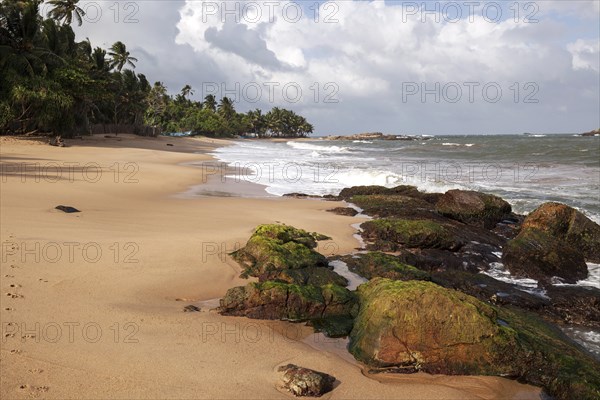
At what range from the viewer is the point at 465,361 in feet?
15.9

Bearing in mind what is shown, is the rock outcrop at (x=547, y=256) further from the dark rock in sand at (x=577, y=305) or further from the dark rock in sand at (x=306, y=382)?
the dark rock in sand at (x=306, y=382)

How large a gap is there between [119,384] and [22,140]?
120ft

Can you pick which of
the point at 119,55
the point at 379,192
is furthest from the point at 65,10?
the point at 379,192

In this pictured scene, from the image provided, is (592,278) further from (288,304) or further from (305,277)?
(288,304)

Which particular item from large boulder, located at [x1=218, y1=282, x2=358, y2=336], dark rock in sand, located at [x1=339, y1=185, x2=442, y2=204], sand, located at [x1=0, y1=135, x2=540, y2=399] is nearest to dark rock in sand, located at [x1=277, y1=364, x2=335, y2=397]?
sand, located at [x1=0, y1=135, x2=540, y2=399]

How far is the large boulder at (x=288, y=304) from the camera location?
5.86 m

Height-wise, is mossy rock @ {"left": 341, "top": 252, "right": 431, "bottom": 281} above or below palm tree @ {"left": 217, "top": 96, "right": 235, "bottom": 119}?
below

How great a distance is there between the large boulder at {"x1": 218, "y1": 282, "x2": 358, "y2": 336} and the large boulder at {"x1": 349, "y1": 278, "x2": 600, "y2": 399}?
832 millimetres

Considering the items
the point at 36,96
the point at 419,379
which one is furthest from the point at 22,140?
the point at 419,379

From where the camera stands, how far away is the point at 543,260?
29.6 ft

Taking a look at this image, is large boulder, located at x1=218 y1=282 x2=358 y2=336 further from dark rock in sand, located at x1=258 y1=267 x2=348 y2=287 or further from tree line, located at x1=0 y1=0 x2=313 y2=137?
tree line, located at x1=0 y1=0 x2=313 y2=137

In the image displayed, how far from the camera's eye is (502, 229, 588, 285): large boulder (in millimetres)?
8867

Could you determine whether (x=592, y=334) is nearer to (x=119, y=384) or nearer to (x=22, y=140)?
(x=119, y=384)

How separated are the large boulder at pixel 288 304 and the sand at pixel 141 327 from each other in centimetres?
18
